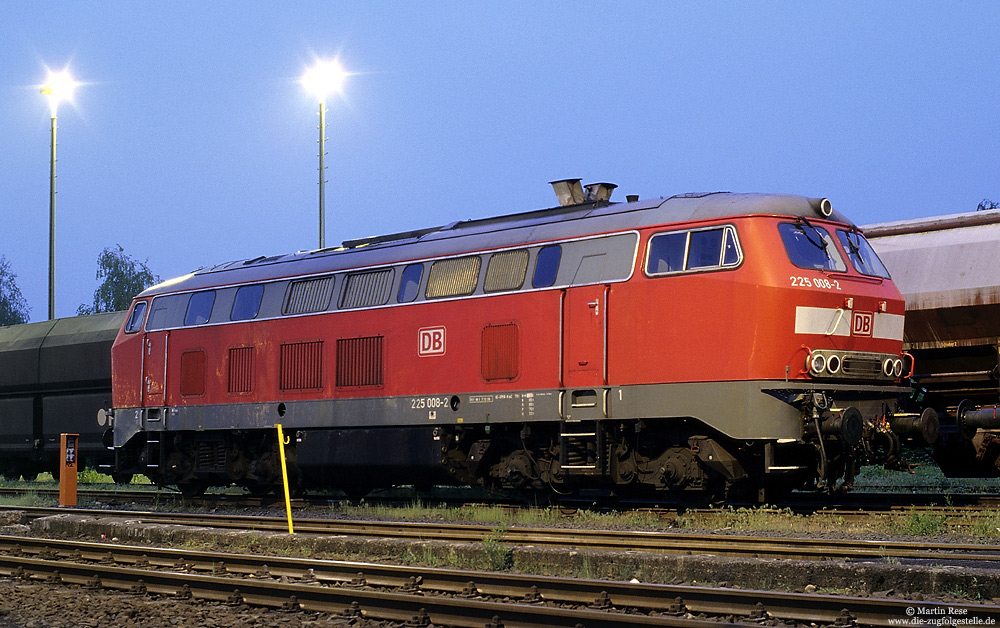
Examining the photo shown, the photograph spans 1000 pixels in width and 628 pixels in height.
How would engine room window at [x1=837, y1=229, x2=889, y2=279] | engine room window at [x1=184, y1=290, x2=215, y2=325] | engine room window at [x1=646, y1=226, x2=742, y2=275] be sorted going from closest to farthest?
engine room window at [x1=646, y1=226, x2=742, y2=275] → engine room window at [x1=837, y1=229, x2=889, y2=279] → engine room window at [x1=184, y1=290, x2=215, y2=325]

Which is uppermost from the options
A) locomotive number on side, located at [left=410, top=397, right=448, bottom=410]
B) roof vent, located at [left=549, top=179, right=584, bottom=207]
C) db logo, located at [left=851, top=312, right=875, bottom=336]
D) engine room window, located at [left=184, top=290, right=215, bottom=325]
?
roof vent, located at [left=549, top=179, right=584, bottom=207]

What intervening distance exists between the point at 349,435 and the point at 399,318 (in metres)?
2.25

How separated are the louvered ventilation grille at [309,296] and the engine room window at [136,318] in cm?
453

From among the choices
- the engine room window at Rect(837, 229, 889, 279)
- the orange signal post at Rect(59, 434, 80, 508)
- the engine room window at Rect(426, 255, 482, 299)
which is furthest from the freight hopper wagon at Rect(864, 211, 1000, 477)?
the orange signal post at Rect(59, 434, 80, 508)

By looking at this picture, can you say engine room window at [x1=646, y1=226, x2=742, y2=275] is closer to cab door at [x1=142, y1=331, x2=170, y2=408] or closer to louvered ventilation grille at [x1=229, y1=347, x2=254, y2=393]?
louvered ventilation grille at [x1=229, y1=347, x2=254, y2=393]

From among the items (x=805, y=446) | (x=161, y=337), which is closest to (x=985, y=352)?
(x=805, y=446)

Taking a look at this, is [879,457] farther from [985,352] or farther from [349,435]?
[349,435]

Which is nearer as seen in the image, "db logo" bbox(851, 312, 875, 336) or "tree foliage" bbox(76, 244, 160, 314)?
"db logo" bbox(851, 312, 875, 336)

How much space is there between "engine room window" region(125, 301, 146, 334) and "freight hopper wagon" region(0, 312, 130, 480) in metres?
2.60

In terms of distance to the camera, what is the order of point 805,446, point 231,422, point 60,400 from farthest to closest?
1. point 60,400
2. point 231,422
3. point 805,446

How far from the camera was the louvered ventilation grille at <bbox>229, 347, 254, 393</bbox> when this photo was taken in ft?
64.4

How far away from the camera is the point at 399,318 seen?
17.4 m

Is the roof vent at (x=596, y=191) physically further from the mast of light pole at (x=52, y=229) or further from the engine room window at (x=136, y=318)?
the mast of light pole at (x=52, y=229)

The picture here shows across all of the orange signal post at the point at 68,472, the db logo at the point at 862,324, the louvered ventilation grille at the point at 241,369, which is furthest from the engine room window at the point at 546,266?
the orange signal post at the point at 68,472
